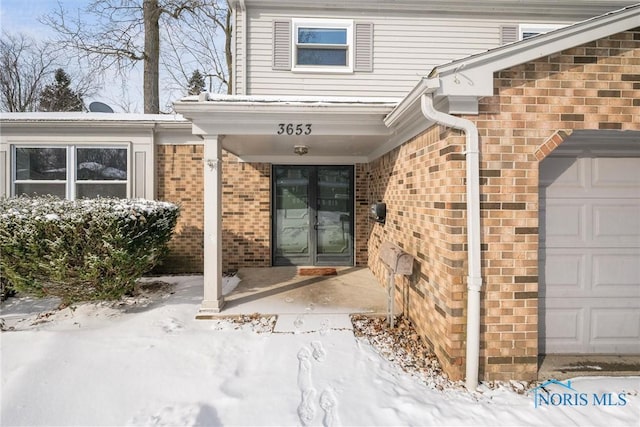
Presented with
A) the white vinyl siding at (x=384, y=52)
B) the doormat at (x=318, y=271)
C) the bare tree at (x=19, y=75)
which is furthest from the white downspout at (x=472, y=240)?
the bare tree at (x=19, y=75)

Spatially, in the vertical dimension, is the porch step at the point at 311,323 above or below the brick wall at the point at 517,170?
below

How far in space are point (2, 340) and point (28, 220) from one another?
146cm

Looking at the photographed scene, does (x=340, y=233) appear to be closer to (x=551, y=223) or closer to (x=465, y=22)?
(x=551, y=223)

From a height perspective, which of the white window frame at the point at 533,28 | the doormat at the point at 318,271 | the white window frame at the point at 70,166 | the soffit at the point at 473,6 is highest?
the soffit at the point at 473,6

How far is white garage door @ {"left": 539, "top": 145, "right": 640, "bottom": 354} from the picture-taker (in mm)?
3193

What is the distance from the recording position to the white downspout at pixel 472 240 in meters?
2.78

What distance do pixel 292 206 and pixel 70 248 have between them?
13.2 feet

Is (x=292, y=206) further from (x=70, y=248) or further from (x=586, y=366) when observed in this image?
(x=586, y=366)

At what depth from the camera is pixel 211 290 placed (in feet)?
14.3

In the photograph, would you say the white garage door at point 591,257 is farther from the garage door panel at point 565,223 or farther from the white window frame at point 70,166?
the white window frame at point 70,166

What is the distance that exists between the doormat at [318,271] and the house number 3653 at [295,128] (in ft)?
10.4

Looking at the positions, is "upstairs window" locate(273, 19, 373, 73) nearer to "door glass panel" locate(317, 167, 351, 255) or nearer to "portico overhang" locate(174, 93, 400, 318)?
"door glass panel" locate(317, 167, 351, 255)

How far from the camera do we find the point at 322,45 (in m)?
6.44

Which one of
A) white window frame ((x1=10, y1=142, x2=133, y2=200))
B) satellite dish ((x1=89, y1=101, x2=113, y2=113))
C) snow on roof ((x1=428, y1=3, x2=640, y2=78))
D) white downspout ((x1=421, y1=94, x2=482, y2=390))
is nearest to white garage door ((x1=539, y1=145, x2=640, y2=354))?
white downspout ((x1=421, y1=94, x2=482, y2=390))
